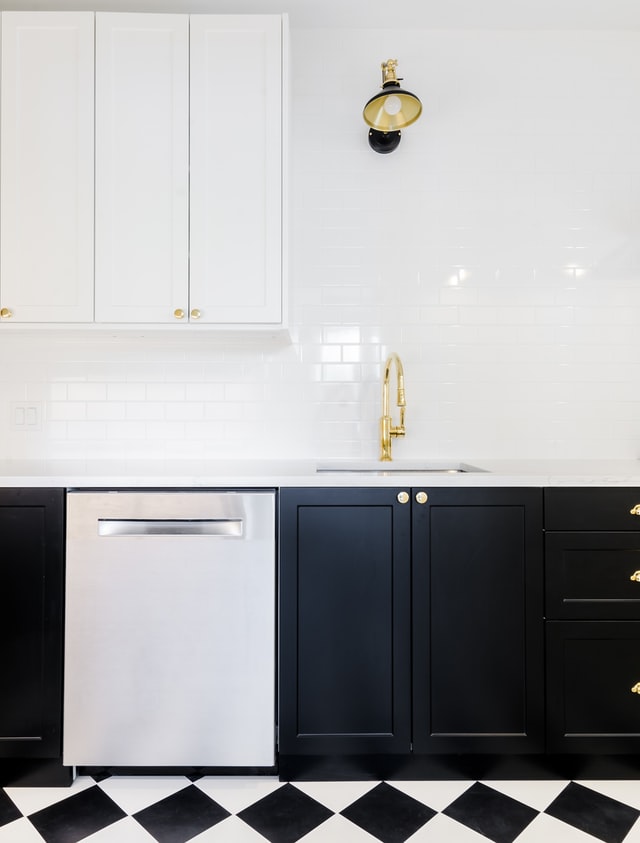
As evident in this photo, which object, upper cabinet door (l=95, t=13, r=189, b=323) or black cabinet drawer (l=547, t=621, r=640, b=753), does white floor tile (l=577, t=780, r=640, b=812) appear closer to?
black cabinet drawer (l=547, t=621, r=640, b=753)

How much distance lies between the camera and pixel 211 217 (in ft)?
6.30

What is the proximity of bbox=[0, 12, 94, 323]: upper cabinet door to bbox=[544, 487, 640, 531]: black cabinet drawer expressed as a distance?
5.72 ft

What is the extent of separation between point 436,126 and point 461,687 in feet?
7.21

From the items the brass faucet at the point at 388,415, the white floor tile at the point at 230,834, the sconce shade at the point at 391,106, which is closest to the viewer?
the white floor tile at the point at 230,834

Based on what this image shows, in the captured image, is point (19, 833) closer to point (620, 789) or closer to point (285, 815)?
point (285, 815)

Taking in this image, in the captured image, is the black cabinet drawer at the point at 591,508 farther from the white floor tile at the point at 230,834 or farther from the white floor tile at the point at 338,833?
the white floor tile at the point at 230,834

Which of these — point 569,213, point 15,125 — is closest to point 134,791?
point 15,125

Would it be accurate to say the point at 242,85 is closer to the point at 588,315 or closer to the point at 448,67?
the point at 448,67

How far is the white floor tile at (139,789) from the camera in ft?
5.32

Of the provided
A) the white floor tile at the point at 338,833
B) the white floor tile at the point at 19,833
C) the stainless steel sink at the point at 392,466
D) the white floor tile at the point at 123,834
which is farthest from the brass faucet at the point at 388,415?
the white floor tile at the point at 19,833

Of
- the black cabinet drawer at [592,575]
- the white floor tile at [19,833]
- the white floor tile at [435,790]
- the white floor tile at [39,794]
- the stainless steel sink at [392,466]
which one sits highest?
the stainless steel sink at [392,466]

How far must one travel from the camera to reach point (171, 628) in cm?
168

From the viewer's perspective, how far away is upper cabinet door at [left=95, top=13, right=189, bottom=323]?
1.91 metres

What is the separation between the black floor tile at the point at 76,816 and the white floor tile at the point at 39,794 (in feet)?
0.07
